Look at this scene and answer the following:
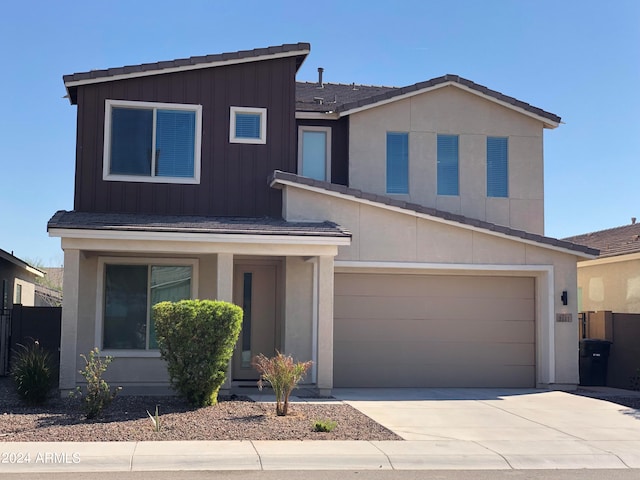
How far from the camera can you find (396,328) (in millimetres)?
17062

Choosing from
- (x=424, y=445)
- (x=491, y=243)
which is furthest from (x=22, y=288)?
(x=424, y=445)

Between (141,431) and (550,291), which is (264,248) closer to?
(141,431)

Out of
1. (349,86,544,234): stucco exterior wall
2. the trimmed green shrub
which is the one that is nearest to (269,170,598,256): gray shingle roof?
(349,86,544,234): stucco exterior wall

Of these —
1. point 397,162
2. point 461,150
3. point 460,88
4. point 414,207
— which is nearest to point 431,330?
point 414,207

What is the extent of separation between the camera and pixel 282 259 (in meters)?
16.7

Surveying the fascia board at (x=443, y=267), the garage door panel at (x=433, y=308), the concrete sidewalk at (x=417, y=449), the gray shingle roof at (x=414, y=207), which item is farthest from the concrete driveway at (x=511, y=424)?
the gray shingle roof at (x=414, y=207)

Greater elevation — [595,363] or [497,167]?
[497,167]

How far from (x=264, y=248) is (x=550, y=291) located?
646cm

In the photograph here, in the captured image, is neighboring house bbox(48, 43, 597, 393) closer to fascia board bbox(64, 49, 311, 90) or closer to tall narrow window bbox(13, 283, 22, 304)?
fascia board bbox(64, 49, 311, 90)

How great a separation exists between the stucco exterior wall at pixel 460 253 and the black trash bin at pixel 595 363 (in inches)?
87.0

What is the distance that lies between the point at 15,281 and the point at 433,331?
46.3 ft

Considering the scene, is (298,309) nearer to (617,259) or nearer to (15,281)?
(617,259)

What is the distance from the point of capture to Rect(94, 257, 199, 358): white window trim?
1603cm

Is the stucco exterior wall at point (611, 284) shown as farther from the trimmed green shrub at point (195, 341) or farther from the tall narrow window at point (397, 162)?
the trimmed green shrub at point (195, 341)
